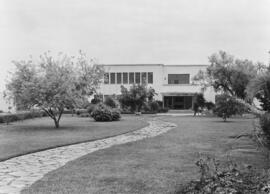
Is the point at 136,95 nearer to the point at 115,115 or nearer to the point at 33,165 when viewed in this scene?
the point at 115,115

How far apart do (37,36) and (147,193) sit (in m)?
18.6

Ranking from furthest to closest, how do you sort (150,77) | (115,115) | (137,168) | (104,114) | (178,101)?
(178,101) → (150,77) → (115,115) → (104,114) → (137,168)

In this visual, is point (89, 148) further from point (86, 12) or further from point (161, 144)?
point (86, 12)

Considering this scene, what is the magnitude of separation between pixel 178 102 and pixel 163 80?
13.2ft

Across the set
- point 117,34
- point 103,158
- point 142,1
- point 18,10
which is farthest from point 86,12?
point 103,158

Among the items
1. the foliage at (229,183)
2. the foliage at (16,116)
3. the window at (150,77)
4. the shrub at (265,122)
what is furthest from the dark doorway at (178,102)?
the foliage at (229,183)

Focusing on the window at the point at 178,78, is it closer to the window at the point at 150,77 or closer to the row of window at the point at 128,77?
the window at the point at 150,77

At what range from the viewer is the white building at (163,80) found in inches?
1865

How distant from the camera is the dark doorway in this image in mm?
48375

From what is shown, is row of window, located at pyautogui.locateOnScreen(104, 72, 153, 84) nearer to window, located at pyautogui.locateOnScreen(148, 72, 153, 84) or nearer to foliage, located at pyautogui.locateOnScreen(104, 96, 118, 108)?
window, located at pyautogui.locateOnScreen(148, 72, 153, 84)

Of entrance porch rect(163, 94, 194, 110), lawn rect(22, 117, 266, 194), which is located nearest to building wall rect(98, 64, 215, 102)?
entrance porch rect(163, 94, 194, 110)

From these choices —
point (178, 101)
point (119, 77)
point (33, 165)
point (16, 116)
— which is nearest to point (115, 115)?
point (16, 116)

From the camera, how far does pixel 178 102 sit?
48.8 metres

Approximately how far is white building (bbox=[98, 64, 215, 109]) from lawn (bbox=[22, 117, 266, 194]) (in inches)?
1428
